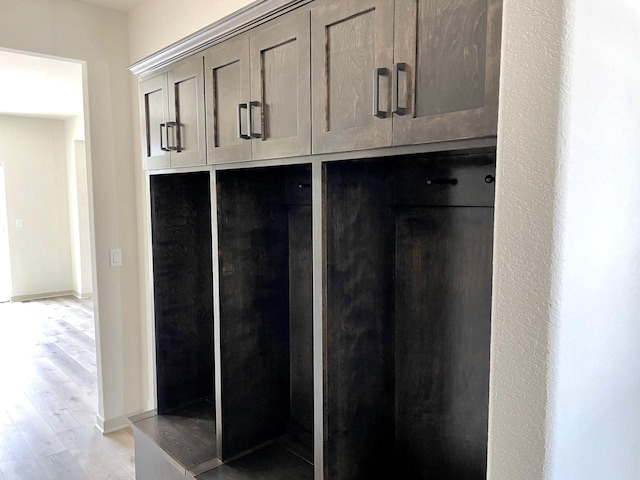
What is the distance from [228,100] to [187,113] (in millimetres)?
315

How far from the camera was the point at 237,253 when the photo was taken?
1879mm

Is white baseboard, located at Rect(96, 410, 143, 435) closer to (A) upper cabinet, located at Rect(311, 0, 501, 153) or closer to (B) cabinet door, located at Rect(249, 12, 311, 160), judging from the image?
(B) cabinet door, located at Rect(249, 12, 311, 160)

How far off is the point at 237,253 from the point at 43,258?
6579mm

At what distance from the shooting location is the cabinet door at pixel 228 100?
1.60 metres

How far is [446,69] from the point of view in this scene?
1.01 meters

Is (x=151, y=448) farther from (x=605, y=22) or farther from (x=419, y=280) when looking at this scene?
(x=605, y=22)

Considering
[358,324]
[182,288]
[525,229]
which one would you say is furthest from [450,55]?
[182,288]

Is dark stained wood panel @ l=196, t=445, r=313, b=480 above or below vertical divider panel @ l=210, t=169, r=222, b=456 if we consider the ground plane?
below

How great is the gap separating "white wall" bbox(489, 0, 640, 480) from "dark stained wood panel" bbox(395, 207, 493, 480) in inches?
20.6

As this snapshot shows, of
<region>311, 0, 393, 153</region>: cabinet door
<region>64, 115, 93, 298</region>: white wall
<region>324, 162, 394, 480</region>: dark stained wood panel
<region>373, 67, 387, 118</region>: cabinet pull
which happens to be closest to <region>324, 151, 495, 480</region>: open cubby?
<region>324, 162, 394, 480</region>: dark stained wood panel

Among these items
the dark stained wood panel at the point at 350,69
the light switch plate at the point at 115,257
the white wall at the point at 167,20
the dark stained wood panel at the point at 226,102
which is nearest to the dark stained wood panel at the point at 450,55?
the dark stained wood panel at the point at 350,69

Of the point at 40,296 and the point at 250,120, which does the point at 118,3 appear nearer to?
the point at 250,120

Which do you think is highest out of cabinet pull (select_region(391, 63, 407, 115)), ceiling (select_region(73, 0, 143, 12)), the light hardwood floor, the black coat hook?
ceiling (select_region(73, 0, 143, 12))

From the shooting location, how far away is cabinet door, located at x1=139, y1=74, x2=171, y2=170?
206 centimetres
